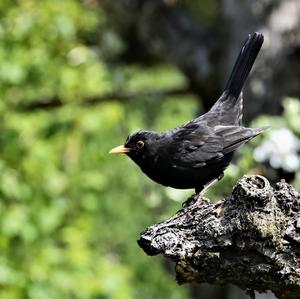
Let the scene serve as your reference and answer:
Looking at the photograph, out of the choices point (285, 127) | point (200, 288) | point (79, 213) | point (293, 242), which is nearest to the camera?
point (293, 242)

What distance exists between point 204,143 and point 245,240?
7.20 ft

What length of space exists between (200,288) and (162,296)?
335cm

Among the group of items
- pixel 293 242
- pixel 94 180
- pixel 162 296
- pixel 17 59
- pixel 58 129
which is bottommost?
pixel 293 242

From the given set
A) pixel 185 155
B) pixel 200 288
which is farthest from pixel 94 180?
pixel 185 155

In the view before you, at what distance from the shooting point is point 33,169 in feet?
33.5

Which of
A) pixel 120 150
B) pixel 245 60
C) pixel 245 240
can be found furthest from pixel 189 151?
pixel 245 240

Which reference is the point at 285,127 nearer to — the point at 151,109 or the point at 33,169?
the point at 33,169

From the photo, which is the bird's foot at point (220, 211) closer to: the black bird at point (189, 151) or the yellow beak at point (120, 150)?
the black bird at point (189, 151)

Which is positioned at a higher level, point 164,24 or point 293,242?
point 164,24

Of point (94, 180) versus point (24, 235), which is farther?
point (94, 180)

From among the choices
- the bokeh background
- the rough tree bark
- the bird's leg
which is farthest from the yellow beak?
the rough tree bark

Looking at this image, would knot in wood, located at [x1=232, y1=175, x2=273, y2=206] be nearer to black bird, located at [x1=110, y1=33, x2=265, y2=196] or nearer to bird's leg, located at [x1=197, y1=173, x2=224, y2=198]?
bird's leg, located at [x1=197, y1=173, x2=224, y2=198]

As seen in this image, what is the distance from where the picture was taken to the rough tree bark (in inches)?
156

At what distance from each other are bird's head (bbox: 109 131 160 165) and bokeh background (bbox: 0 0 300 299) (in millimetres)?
1299
